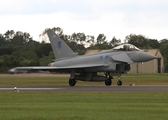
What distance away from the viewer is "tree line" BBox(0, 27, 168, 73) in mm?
70562

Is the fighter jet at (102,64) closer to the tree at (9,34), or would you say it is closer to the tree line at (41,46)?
the tree line at (41,46)

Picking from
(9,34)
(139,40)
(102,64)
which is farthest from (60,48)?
(9,34)

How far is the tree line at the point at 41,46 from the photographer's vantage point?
232 feet

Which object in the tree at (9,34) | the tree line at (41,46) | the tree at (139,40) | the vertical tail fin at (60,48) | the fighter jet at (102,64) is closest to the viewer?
the fighter jet at (102,64)

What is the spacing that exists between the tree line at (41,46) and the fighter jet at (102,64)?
28978mm

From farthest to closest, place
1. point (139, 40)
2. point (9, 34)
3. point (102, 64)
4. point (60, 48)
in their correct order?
point (9, 34), point (139, 40), point (60, 48), point (102, 64)

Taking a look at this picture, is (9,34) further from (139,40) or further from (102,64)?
(102,64)

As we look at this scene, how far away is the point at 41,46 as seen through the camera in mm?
110000

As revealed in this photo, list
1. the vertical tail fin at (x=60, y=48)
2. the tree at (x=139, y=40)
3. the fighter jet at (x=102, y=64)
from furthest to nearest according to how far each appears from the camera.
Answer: the tree at (x=139, y=40) < the vertical tail fin at (x=60, y=48) < the fighter jet at (x=102, y=64)

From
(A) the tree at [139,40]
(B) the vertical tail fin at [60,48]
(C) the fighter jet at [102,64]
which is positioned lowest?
(C) the fighter jet at [102,64]

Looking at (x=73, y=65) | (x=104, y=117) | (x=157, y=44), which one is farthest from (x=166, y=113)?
(x=157, y=44)

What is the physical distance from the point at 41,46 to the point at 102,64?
75668mm

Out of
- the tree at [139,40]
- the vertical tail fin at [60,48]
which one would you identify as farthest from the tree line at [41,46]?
the vertical tail fin at [60,48]

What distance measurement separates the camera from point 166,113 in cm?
1508
